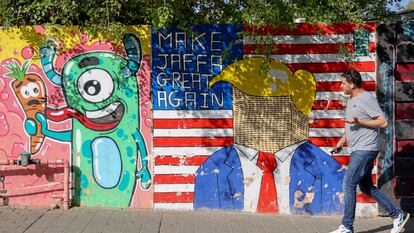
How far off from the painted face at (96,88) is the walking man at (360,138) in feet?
9.64

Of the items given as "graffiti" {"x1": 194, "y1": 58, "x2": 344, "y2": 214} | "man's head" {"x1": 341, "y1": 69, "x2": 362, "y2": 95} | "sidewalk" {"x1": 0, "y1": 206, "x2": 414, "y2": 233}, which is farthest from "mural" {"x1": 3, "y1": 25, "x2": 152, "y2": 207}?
"man's head" {"x1": 341, "y1": 69, "x2": 362, "y2": 95}

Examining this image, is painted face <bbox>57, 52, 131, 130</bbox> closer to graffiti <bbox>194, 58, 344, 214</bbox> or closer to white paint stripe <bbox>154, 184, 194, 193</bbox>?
white paint stripe <bbox>154, 184, 194, 193</bbox>

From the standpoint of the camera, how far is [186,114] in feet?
23.2

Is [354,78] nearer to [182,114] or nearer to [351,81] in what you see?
[351,81]

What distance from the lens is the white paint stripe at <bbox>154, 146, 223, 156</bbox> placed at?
7.09 metres

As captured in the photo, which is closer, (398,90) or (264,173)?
(398,90)

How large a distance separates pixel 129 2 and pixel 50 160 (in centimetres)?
235

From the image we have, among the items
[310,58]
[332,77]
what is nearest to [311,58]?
[310,58]

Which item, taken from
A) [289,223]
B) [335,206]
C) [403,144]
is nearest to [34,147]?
[289,223]

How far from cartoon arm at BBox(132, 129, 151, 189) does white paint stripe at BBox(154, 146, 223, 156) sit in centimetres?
17

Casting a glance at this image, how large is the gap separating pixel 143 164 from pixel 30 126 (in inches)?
62.8

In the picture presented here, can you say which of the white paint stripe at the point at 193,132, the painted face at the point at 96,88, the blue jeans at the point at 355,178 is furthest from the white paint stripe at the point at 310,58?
the painted face at the point at 96,88

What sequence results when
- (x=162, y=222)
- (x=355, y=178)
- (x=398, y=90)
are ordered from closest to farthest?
1. (x=355, y=178)
2. (x=162, y=222)
3. (x=398, y=90)

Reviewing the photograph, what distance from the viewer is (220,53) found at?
23.1 ft
